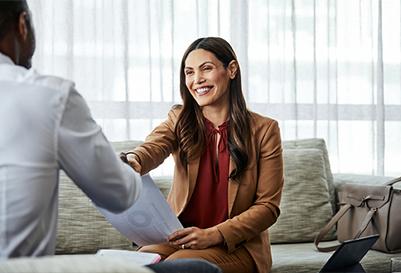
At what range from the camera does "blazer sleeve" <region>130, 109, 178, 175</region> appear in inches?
92.7

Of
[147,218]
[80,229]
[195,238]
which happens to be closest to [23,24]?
[147,218]

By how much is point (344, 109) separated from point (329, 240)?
0.87 meters

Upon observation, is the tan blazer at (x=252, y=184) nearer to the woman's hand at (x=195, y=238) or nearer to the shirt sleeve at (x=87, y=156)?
the woman's hand at (x=195, y=238)

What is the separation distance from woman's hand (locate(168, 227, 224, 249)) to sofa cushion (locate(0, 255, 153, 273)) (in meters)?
1.19

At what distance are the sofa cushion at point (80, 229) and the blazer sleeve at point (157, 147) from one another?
0.60 meters

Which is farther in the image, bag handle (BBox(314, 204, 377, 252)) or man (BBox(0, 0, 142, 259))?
bag handle (BBox(314, 204, 377, 252))

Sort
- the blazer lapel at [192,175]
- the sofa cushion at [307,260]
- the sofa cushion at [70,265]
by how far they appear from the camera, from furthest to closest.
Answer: the sofa cushion at [307,260]
the blazer lapel at [192,175]
the sofa cushion at [70,265]

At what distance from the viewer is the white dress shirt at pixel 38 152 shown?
1.26 m

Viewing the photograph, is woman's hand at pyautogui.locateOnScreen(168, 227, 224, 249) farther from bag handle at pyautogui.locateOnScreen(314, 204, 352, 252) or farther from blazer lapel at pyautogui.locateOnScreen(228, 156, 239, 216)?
bag handle at pyautogui.locateOnScreen(314, 204, 352, 252)

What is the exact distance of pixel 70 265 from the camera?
1019 mm

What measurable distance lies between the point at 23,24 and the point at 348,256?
127cm

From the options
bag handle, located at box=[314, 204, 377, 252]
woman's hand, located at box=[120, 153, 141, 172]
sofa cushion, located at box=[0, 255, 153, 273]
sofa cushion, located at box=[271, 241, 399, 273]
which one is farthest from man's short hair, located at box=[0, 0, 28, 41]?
bag handle, located at box=[314, 204, 377, 252]

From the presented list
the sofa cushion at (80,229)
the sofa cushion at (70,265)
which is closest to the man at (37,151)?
the sofa cushion at (70,265)

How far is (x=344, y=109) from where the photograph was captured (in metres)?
3.91
